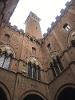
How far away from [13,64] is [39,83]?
260 cm

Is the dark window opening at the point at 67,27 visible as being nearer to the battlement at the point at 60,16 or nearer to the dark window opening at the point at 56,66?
the battlement at the point at 60,16

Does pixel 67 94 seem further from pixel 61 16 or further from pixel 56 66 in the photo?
pixel 61 16

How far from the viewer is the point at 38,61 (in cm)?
1322

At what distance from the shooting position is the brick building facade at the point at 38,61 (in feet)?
30.4

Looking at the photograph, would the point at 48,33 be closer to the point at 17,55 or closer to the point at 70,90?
the point at 17,55

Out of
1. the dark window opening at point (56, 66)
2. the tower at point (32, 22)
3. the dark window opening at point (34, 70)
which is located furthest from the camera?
the tower at point (32, 22)

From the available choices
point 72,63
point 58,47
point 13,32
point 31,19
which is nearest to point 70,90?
point 72,63

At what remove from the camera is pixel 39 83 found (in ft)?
35.3

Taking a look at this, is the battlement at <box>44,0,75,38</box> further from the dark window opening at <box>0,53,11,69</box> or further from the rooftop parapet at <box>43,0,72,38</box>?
the dark window opening at <box>0,53,11,69</box>

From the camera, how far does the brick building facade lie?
30.4ft

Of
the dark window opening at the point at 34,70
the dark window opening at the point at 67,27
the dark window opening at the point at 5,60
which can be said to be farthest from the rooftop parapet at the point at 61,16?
the dark window opening at the point at 5,60

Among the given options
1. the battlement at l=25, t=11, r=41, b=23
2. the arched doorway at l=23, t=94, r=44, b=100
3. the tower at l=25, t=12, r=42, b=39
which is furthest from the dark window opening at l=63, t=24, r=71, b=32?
the battlement at l=25, t=11, r=41, b=23

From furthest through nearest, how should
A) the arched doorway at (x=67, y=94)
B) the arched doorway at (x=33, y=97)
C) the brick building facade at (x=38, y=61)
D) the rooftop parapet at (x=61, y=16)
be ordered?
the rooftop parapet at (x=61, y=16)
the arched doorway at (x=33, y=97)
the arched doorway at (x=67, y=94)
the brick building facade at (x=38, y=61)

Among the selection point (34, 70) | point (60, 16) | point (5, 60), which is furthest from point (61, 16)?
point (5, 60)
